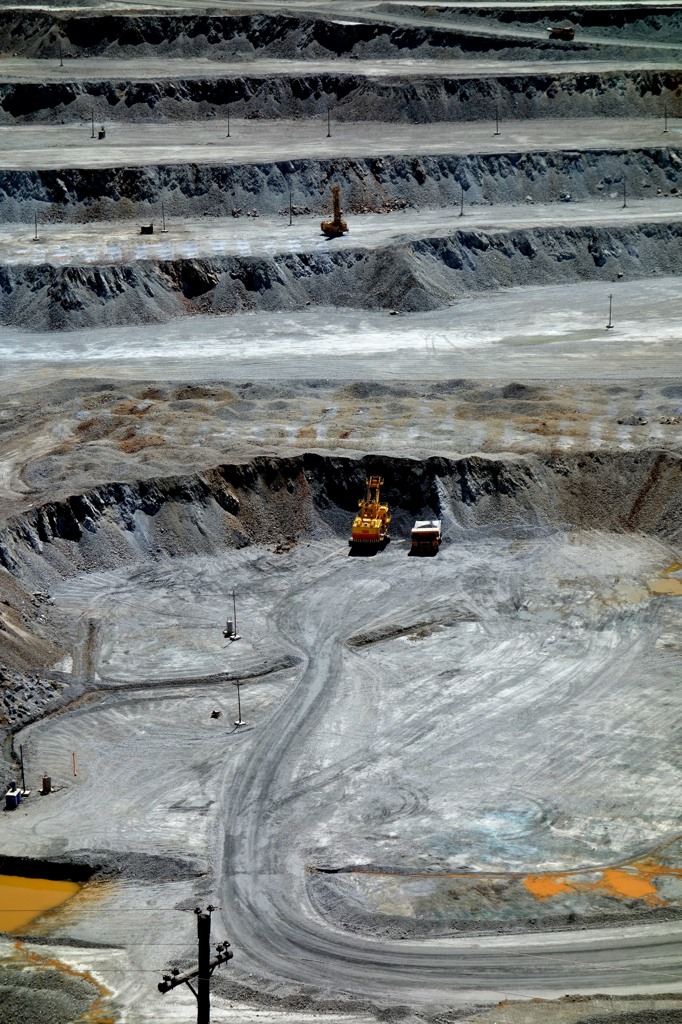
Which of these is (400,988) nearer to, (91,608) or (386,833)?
(386,833)

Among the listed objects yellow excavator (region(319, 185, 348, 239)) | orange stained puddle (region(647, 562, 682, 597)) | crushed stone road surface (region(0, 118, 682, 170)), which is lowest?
orange stained puddle (region(647, 562, 682, 597))

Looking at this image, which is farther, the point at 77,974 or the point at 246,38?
the point at 246,38

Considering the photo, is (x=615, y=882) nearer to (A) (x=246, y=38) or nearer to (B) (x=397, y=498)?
(B) (x=397, y=498)

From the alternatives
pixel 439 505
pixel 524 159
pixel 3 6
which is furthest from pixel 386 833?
pixel 3 6

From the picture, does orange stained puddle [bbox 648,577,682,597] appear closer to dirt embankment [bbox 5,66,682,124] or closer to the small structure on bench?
dirt embankment [bbox 5,66,682,124]

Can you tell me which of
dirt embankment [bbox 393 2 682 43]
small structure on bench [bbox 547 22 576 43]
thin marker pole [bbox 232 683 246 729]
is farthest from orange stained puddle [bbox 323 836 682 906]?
dirt embankment [bbox 393 2 682 43]

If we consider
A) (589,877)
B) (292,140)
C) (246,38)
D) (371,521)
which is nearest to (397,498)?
(371,521)

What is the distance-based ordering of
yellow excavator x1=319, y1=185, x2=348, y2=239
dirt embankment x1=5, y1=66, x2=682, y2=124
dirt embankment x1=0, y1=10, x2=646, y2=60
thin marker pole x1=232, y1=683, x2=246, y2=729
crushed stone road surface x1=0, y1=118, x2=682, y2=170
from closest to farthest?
1. thin marker pole x1=232, y1=683, x2=246, y2=729
2. yellow excavator x1=319, y1=185, x2=348, y2=239
3. crushed stone road surface x1=0, y1=118, x2=682, y2=170
4. dirt embankment x1=5, y1=66, x2=682, y2=124
5. dirt embankment x1=0, y1=10, x2=646, y2=60
